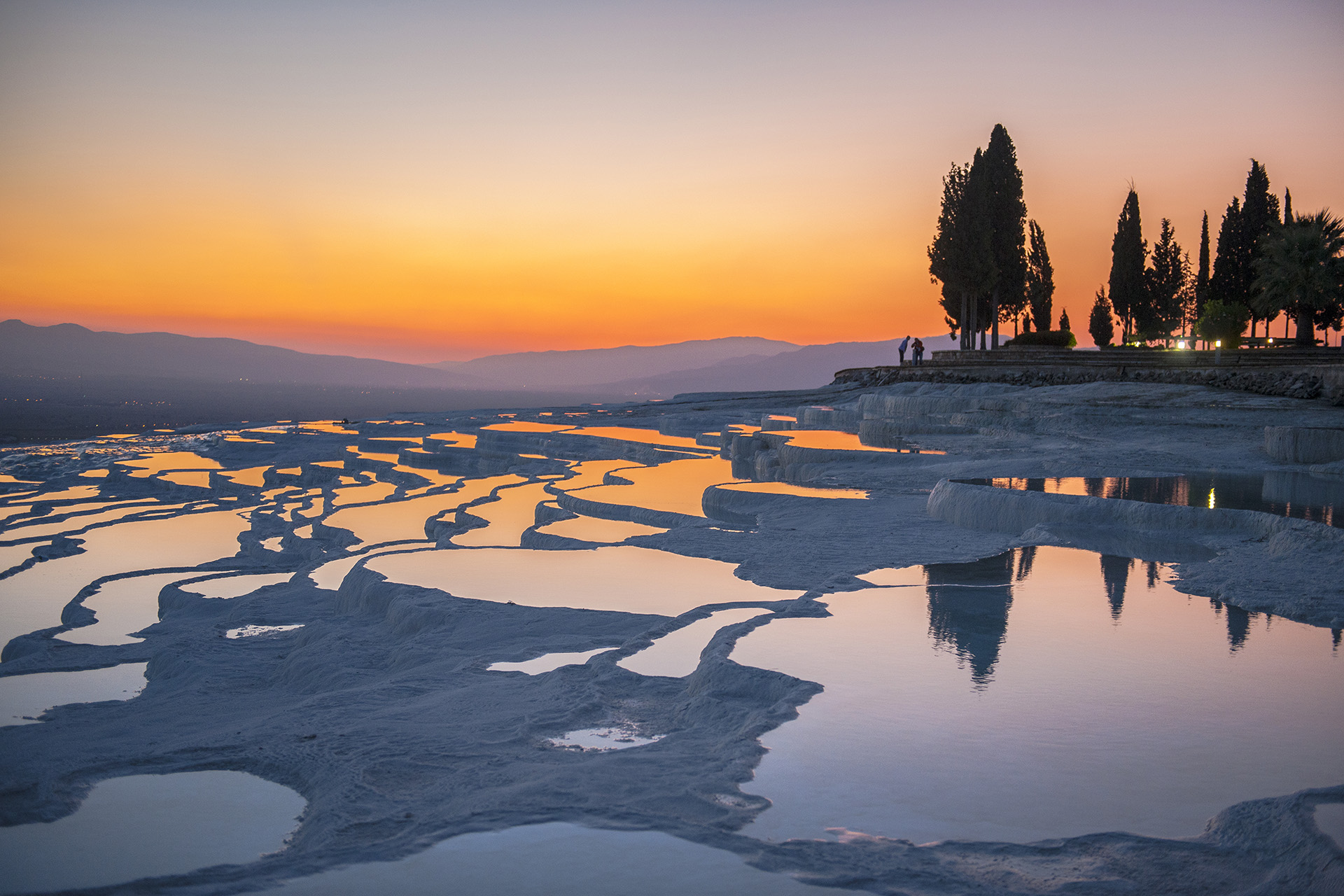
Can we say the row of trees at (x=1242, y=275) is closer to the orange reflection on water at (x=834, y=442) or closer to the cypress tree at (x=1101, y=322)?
the cypress tree at (x=1101, y=322)

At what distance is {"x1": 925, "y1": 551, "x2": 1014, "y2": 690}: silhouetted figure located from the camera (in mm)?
6371

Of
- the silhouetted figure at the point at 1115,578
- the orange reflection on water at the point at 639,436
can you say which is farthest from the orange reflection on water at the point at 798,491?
the orange reflection on water at the point at 639,436

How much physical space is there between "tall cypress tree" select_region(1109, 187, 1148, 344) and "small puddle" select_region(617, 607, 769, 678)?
120ft

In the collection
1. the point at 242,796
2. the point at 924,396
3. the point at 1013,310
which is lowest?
the point at 242,796

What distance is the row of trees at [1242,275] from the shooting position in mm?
29672

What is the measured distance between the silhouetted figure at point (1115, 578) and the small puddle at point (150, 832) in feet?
20.4

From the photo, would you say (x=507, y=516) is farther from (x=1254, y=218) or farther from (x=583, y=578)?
(x=1254, y=218)

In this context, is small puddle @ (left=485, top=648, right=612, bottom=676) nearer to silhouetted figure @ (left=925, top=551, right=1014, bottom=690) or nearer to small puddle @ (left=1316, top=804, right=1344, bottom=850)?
silhouetted figure @ (left=925, top=551, right=1014, bottom=690)

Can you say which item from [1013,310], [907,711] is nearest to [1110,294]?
[1013,310]

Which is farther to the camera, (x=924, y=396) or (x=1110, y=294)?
(x=1110, y=294)

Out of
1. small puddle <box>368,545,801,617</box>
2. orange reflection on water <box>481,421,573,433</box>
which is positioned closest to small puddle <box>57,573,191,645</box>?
small puddle <box>368,545,801,617</box>

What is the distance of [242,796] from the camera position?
4.84 metres

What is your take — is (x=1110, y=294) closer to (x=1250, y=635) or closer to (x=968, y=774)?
(x=1250, y=635)

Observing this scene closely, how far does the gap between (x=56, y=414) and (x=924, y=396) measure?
4638 cm
